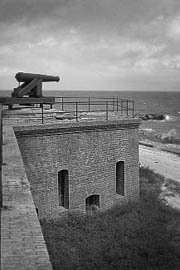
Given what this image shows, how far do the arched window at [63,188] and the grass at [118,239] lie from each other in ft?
1.82

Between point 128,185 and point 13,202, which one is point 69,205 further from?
point 13,202

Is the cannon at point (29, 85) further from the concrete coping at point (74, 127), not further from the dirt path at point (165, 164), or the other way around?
the dirt path at point (165, 164)

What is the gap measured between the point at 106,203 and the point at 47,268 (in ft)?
36.3

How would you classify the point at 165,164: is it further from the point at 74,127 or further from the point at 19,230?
the point at 19,230

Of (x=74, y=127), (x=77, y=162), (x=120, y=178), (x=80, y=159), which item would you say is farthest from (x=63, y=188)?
(x=120, y=178)

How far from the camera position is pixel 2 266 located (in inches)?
140

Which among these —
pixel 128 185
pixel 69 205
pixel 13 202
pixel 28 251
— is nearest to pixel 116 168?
pixel 128 185

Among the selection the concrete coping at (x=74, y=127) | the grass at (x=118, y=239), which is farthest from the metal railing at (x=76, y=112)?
the grass at (x=118, y=239)

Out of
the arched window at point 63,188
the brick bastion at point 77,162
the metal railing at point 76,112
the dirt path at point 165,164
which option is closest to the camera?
the brick bastion at point 77,162

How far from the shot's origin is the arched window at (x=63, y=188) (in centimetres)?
1341

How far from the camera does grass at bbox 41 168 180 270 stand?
9883 millimetres

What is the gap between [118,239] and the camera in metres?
11.7

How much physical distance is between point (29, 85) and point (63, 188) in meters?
4.26

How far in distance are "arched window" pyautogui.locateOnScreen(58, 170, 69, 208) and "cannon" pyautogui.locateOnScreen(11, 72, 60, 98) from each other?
328 centimetres
